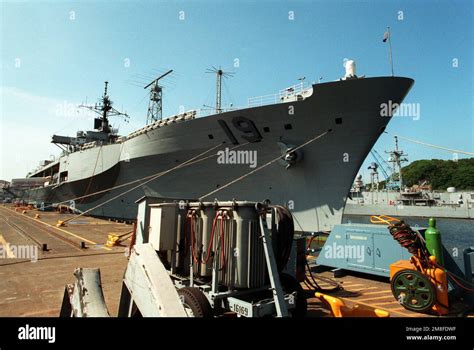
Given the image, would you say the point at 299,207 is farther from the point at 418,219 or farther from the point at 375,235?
the point at 418,219

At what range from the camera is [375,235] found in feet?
23.4

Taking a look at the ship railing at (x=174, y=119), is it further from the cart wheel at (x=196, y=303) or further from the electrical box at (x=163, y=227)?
the cart wheel at (x=196, y=303)

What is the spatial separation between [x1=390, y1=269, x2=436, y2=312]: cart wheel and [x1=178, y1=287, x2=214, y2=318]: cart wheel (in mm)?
3701

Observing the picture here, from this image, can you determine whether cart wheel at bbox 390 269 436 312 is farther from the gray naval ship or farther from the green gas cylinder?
the gray naval ship

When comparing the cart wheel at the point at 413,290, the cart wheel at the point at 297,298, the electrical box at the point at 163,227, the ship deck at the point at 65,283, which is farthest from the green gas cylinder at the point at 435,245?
the electrical box at the point at 163,227

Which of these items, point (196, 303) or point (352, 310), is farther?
point (352, 310)

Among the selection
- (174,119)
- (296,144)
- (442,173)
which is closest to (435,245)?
(296,144)

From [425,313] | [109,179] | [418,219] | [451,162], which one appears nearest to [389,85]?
[425,313]

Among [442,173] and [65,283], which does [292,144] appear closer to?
[65,283]

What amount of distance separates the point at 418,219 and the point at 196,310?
188 ft

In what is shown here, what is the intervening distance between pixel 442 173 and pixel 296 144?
325ft

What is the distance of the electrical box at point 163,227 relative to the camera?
14.2 feet

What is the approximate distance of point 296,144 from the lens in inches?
565

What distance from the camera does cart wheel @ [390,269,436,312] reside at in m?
5.04
